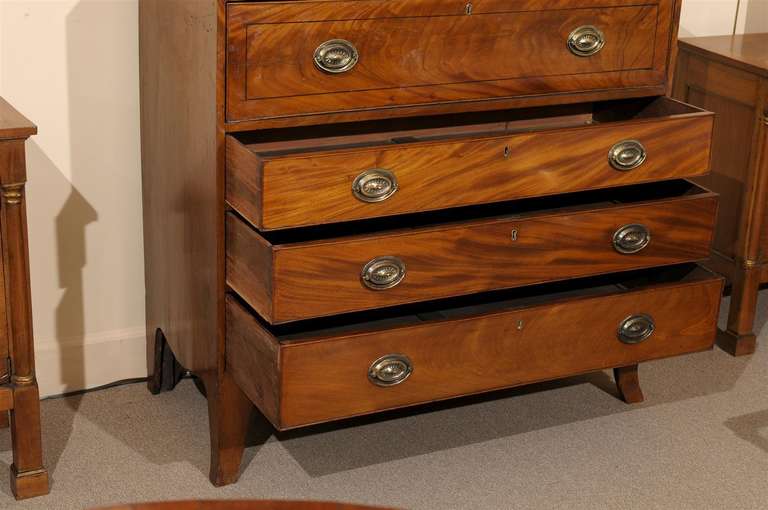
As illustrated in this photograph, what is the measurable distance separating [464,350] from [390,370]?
0.48 ft

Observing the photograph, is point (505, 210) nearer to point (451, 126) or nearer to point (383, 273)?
point (451, 126)

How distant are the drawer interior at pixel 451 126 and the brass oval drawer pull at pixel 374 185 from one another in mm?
122

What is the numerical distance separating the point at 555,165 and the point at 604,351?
1.28 feet

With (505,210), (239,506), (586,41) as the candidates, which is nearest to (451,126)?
(505,210)

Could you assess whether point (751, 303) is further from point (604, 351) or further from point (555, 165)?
point (555, 165)

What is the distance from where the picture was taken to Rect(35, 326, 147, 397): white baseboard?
2527 millimetres

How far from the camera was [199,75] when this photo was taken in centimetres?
203

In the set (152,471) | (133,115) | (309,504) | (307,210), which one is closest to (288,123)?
(307,210)

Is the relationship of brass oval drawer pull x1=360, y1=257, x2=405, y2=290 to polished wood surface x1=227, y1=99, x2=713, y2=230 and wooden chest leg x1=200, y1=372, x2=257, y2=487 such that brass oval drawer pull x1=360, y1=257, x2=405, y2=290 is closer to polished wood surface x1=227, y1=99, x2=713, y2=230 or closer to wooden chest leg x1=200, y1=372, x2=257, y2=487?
polished wood surface x1=227, y1=99, x2=713, y2=230

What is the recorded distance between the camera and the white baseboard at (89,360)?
8.29ft

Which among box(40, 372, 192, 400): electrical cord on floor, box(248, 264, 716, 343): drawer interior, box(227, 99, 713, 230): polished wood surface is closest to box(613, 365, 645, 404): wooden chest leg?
box(248, 264, 716, 343): drawer interior

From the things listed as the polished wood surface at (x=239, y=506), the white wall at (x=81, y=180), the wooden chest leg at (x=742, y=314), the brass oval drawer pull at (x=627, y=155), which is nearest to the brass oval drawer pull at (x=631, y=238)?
the brass oval drawer pull at (x=627, y=155)

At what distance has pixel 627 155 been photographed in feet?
7.14

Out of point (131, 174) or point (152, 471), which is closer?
point (152, 471)
